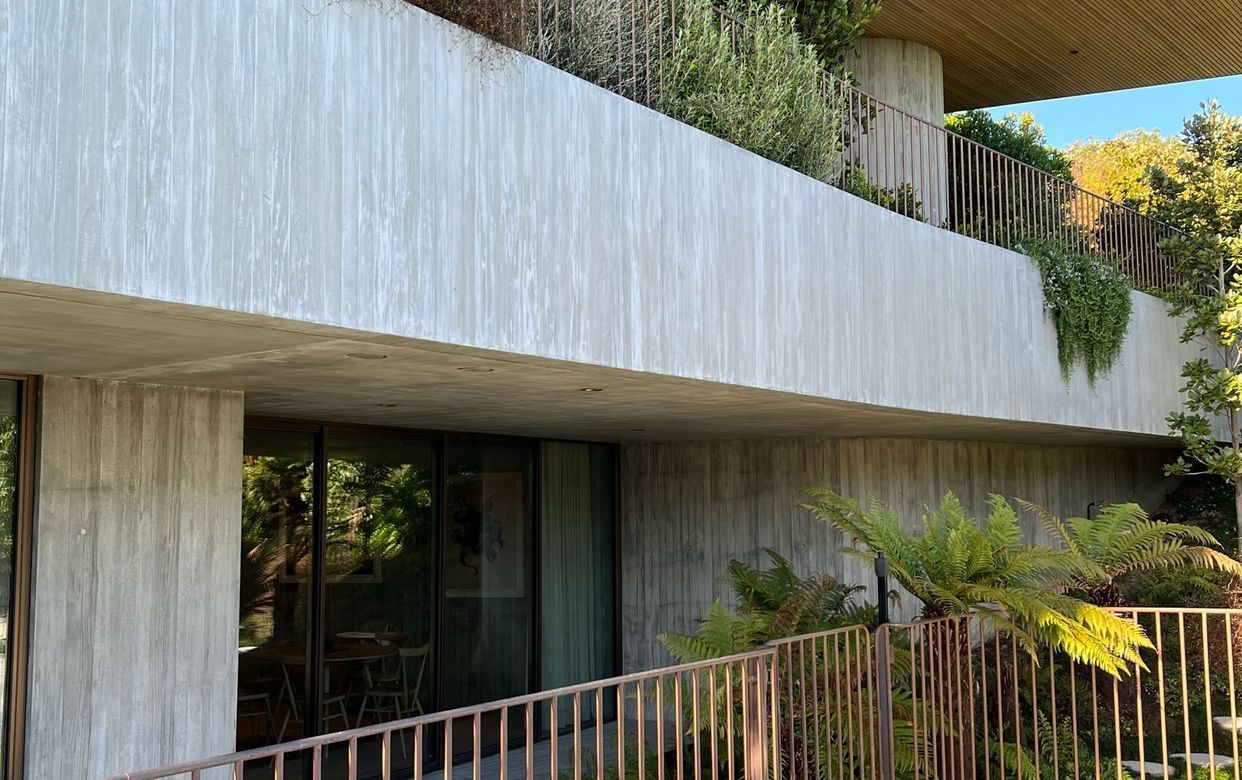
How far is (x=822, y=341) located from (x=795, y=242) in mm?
646

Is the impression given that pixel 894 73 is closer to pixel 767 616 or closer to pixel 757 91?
pixel 757 91

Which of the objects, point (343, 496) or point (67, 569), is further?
point (343, 496)

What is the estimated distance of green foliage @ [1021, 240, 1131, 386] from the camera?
394 inches

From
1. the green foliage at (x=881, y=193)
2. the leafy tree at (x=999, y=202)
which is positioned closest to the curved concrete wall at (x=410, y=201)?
the green foliage at (x=881, y=193)

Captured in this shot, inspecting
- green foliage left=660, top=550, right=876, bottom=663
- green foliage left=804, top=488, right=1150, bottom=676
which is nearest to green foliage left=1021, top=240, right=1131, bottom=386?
green foliage left=804, top=488, right=1150, bottom=676

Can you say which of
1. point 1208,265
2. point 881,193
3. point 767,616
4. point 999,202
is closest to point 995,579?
point 767,616

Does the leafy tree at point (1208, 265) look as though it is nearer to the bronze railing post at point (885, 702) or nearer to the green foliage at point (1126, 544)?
the green foliage at point (1126, 544)

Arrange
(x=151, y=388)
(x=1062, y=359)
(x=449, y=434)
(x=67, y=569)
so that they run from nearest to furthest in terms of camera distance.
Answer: (x=67, y=569) → (x=151, y=388) → (x=449, y=434) → (x=1062, y=359)

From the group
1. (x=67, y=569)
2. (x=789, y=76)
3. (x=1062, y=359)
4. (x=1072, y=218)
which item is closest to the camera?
(x=67, y=569)

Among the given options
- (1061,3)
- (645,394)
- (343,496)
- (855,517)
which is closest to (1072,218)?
(1061,3)

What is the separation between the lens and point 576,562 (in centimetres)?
1102

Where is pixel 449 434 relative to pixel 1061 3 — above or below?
below

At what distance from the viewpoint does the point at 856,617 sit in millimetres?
8469

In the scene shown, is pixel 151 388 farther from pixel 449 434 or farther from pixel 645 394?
pixel 449 434
